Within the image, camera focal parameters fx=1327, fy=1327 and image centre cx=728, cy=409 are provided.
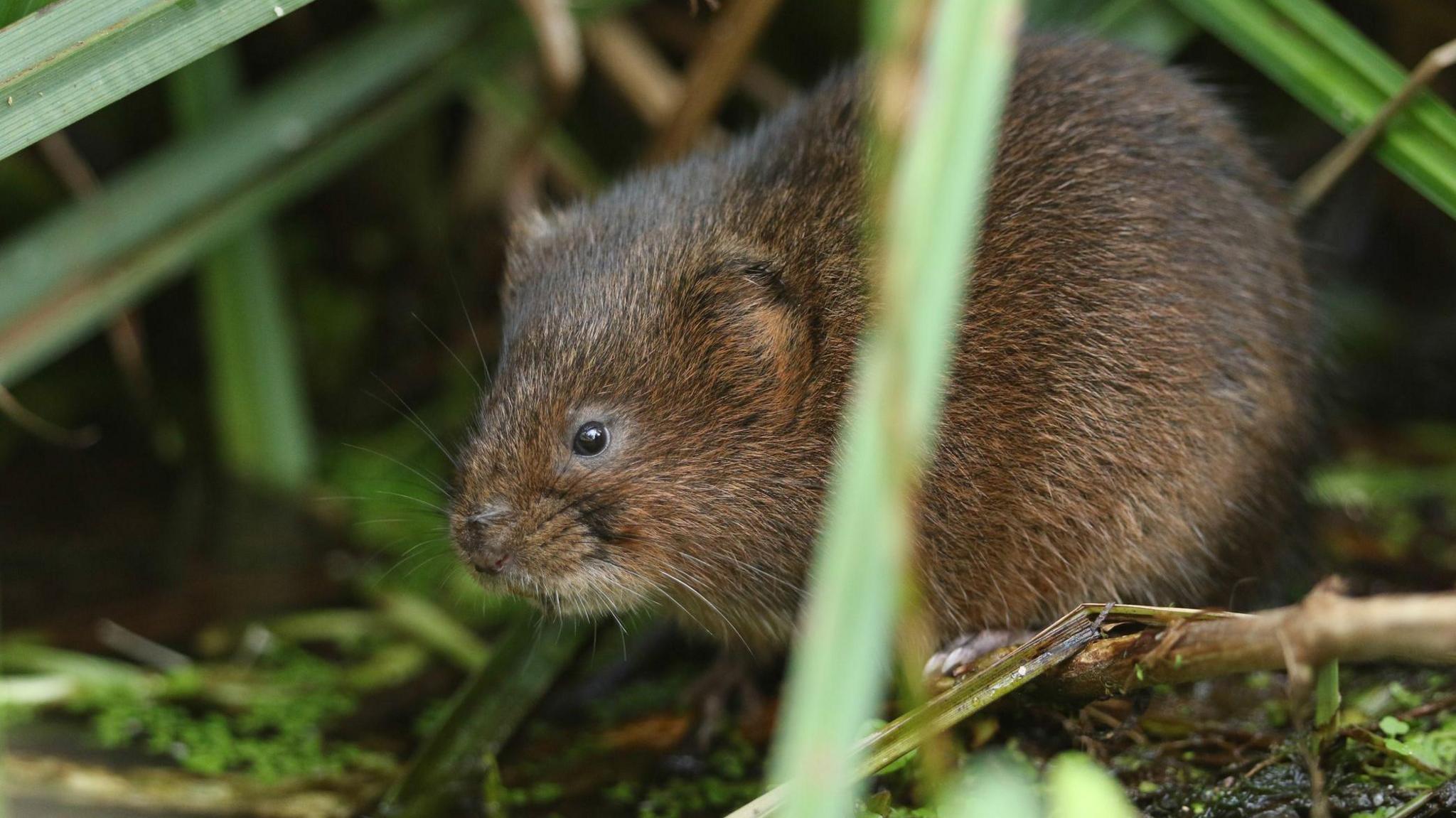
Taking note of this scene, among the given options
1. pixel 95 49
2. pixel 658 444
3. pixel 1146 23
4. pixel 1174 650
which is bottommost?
pixel 1174 650

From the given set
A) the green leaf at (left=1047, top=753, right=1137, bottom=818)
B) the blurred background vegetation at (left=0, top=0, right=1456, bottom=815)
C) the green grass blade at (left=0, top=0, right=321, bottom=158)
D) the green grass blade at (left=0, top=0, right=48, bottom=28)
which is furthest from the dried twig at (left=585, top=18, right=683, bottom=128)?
the green leaf at (left=1047, top=753, right=1137, bottom=818)

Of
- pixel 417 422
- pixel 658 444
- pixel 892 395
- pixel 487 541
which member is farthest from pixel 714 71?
pixel 892 395

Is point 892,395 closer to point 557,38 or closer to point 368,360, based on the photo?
point 557,38

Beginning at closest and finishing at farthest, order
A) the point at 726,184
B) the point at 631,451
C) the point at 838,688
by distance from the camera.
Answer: the point at 838,688
the point at 631,451
the point at 726,184

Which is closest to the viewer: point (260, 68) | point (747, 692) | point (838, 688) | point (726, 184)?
point (838, 688)

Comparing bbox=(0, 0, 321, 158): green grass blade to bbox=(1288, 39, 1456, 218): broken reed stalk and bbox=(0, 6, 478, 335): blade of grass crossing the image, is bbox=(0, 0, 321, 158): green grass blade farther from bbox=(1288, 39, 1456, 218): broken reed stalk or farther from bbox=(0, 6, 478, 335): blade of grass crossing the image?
bbox=(1288, 39, 1456, 218): broken reed stalk

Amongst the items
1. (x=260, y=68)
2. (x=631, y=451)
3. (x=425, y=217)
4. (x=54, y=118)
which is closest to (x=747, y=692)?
(x=631, y=451)

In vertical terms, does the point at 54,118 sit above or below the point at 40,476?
below

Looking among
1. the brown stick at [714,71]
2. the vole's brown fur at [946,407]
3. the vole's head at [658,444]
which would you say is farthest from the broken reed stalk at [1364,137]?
the brown stick at [714,71]

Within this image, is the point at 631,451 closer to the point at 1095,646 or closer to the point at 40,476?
the point at 1095,646
